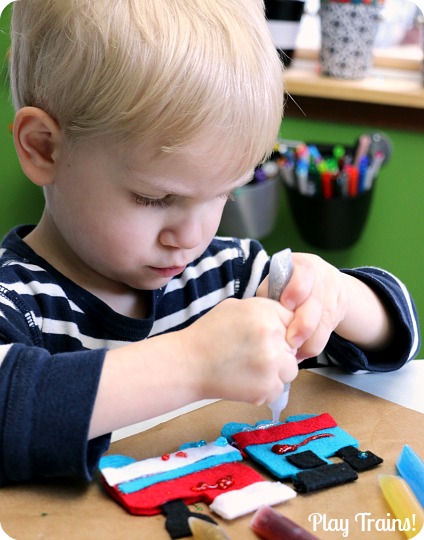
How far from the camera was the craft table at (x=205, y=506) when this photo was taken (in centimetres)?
49

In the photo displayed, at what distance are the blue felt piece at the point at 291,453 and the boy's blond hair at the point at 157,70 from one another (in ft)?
0.74

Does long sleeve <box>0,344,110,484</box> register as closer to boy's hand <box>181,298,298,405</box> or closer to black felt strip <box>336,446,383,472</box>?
boy's hand <box>181,298,298,405</box>

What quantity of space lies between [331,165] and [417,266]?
0.31 meters

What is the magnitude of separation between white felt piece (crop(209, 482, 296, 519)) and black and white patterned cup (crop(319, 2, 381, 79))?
1.20m

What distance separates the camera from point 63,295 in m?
0.76

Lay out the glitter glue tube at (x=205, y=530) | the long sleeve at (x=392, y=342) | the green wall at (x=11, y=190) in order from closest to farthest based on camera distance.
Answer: the glitter glue tube at (x=205, y=530)
the long sleeve at (x=392, y=342)
the green wall at (x=11, y=190)

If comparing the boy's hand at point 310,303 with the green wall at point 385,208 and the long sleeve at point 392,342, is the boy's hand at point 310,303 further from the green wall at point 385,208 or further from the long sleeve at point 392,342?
the green wall at point 385,208

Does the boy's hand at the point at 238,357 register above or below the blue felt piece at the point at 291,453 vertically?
above

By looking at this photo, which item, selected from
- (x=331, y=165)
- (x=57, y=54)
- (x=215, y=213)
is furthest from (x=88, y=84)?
(x=331, y=165)

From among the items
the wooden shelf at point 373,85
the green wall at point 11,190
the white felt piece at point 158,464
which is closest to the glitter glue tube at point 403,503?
the white felt piece at point 158,464

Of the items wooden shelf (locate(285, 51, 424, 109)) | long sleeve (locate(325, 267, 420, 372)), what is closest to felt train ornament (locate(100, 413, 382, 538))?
long sleeve (locate(325, 267, 420, 372))

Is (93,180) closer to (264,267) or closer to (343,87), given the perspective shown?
(264,267)

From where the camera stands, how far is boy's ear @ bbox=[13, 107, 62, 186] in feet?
2.27

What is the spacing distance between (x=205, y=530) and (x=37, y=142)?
40 cm
